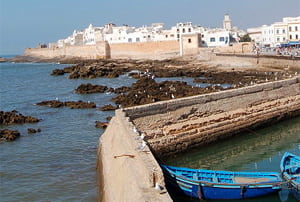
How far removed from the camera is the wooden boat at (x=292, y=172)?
962cm

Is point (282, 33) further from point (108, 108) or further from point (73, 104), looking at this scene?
point (108, 108)

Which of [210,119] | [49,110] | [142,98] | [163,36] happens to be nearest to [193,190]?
[210,119]

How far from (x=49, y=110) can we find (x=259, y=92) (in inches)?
507

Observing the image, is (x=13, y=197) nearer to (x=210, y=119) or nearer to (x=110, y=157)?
(x=110, y=157)

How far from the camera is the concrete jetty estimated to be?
758 cm

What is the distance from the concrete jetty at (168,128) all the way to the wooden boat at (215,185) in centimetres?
113

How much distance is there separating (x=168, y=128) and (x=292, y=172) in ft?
14.1

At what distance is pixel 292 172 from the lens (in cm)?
1046

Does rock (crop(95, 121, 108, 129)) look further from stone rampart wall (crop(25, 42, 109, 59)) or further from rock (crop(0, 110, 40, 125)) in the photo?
stone rampart wall (crop(25, 42, 109, 59))

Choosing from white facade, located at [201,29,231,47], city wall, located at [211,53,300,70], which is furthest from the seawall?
white facade, located at [201,29,231,47]

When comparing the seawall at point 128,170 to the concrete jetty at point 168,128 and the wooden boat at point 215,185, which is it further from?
the wooden boat at point 215,185

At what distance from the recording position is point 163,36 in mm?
78125

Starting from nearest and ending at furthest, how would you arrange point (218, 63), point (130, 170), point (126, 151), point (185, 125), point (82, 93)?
1. point (130, 170)
2. point (126, 151)
3. point (185, 125)
4. point (82, 93)
5. point (218, 63)

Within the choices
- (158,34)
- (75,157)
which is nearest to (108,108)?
(75,157)
